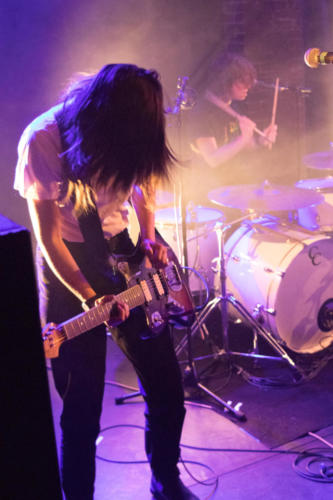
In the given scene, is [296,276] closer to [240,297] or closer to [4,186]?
[240,297]

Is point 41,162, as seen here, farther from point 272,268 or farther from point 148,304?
point 272,268

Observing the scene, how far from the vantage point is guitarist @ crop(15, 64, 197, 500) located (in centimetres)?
172

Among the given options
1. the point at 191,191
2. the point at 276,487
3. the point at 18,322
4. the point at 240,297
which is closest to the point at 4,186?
the point at 191,191

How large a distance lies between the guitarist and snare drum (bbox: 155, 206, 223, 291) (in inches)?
66.1

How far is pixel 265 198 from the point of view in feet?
11.7

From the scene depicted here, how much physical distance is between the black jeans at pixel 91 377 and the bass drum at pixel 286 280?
1655 mm

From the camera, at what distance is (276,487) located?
2.53m

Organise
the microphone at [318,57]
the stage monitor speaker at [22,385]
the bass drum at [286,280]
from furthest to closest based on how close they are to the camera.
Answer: the bass drum at [286,280], the microphone at [318,57], the stage monitor speaker at [22,385]

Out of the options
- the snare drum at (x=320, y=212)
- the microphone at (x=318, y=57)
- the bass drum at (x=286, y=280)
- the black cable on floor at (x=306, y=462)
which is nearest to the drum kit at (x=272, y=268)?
the bass drum at (x=286, y=280)

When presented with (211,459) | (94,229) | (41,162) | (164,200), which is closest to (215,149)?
(164,200)

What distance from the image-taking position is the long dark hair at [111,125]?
66.6 inches

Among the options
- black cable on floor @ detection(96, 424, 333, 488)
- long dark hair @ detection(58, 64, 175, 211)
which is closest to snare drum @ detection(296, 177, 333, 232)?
black cable on floor @ detection(96, 424, 333, 488)

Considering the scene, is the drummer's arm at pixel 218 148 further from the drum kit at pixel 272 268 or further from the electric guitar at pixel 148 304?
the electric guitar at pixel 148 304

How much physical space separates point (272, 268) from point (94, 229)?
79.5 inches
